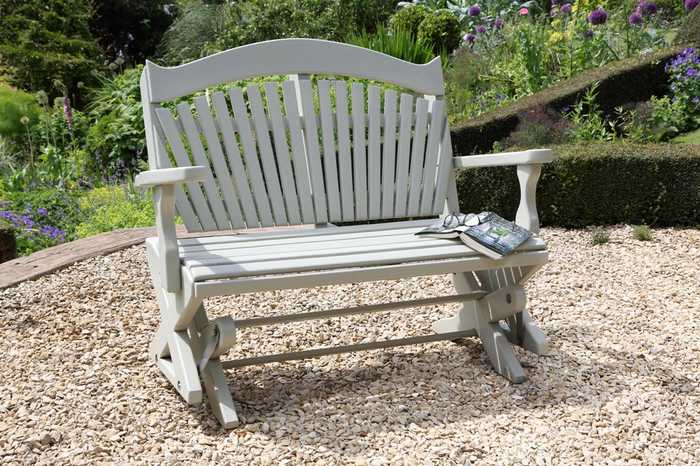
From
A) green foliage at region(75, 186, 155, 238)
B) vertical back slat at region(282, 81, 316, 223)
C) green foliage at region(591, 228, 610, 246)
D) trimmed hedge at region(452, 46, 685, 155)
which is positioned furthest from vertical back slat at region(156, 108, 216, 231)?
trimmed hedge at region(452, 46, 685, 155)

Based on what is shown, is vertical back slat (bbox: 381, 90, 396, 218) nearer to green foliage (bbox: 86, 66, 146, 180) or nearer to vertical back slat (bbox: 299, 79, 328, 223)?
vertical back slat (bbox: 299, 79, 328, 223)

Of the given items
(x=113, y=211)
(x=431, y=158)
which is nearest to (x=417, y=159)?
(x=431, y=158)

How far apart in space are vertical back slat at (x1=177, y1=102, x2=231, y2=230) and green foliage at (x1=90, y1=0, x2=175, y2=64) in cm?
1299

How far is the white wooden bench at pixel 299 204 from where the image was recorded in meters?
2.50

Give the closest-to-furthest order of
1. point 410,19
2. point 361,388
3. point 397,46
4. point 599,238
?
point 361,388 → point 599,238 → point 397,46 → point 410,19

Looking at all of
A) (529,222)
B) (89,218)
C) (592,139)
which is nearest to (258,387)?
(529,222)

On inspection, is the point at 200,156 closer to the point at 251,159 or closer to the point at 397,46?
the point at 251,159

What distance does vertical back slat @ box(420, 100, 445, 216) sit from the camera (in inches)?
132

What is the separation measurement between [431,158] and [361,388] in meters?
1.02

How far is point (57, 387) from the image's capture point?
2840mm

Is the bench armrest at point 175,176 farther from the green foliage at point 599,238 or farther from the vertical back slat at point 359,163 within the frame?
the green foliage at point 599,238

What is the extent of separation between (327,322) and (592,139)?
10.6ft

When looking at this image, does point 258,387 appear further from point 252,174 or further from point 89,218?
point 89,218

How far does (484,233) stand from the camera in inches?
107
